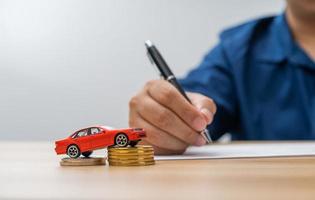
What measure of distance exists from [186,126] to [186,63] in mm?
1119

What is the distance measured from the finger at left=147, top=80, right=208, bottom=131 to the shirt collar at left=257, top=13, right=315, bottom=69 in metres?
0.57

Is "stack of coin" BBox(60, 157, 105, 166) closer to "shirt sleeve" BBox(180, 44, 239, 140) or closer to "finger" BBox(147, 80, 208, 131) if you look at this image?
"finger" BBox(147, 80, 208, 131)

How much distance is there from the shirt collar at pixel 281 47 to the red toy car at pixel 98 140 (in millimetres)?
740

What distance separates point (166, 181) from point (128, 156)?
0.33 feet

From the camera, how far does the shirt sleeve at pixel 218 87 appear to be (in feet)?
3.68

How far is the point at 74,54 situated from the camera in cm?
173

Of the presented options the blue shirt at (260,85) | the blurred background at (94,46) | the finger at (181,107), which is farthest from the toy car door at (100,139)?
the blurred background at (94,46)

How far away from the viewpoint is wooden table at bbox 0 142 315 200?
270mm

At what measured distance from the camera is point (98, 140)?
1.45 ft

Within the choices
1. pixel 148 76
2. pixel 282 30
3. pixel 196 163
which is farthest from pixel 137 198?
pixel 148 76

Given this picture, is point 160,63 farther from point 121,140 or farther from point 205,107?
point 121,140

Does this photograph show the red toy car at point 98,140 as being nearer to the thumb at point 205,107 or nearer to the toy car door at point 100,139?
the toy car door at point 100,139

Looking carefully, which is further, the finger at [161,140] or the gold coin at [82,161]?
the finger at [161,140]

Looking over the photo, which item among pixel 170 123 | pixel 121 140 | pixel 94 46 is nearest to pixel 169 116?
pixel 170 123
